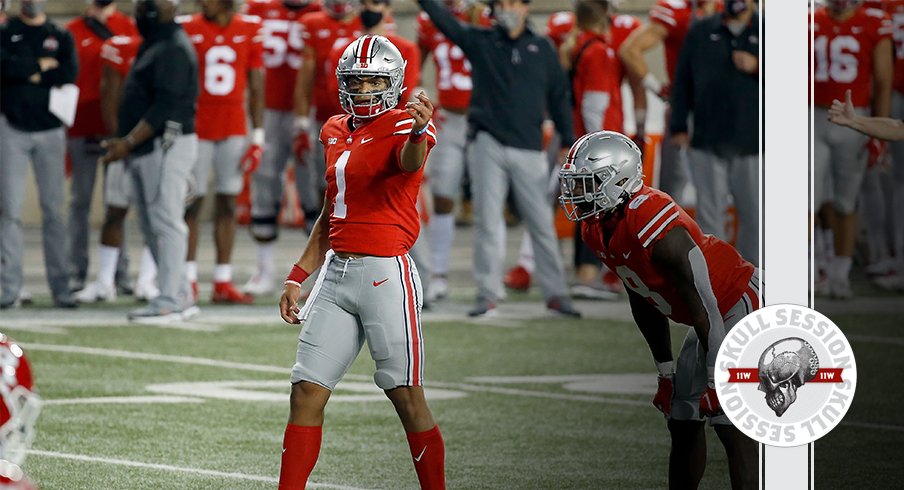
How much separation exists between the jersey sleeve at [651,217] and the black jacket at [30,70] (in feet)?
23.0

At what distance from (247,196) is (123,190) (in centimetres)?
905

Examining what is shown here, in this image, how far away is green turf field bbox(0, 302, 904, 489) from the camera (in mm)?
6230

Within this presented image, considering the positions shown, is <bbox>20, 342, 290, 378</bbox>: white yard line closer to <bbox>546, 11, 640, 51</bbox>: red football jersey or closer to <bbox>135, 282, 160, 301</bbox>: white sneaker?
<bbox>135, 282, 160, 301</bbox>: white sneaker

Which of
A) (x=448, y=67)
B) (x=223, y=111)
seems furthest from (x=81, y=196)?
(x=448, y=67)

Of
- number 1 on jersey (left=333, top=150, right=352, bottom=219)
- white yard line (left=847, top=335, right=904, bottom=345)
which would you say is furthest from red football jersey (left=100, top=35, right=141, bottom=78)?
number 1 on jersey (left=333, top=150, right=352, bottom=219)

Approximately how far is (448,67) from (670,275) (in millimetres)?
7819

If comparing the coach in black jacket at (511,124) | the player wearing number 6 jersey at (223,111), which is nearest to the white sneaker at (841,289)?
the coach in black jacket at (511,124)

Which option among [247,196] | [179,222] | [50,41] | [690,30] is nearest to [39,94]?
[50,41]

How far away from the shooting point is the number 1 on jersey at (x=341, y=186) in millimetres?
5277

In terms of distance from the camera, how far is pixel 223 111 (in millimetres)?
11758

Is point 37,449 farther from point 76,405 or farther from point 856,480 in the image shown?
point 856,480

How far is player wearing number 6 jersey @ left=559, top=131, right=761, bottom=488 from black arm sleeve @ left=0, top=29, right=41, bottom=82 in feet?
22.5

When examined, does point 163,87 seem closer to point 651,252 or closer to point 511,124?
point 511,124

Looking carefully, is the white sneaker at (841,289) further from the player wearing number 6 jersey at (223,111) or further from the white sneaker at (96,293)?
the white sneaker at (96,293)
